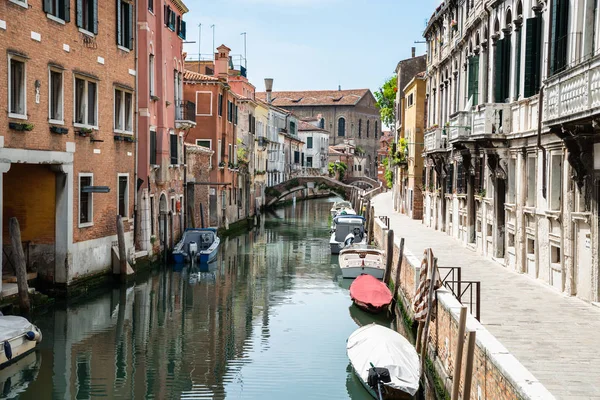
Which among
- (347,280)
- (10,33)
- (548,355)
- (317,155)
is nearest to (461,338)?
(548,355)

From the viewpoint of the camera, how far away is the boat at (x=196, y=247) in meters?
23.9

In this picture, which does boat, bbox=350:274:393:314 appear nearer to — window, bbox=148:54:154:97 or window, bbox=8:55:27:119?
window, bbox=8:55:27:119

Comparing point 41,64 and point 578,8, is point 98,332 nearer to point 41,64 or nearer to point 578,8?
point 41,64

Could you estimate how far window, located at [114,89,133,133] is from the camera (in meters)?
20.1

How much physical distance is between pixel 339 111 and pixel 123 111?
70679 mm

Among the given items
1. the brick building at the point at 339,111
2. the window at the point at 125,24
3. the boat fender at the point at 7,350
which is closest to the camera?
the boat fender at the point at 7,350

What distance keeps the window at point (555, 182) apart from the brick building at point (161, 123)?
12.2m

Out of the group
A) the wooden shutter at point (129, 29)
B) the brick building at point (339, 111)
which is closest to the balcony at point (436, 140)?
the wooden shutter at point (129, 29)

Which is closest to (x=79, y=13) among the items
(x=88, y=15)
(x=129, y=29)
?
(x=88, y=15)

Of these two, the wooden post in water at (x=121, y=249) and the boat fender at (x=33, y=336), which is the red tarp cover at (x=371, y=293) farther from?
the boat fender at (x=33, y=336)

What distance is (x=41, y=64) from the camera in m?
15.5

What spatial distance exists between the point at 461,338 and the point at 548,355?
1.17 meters

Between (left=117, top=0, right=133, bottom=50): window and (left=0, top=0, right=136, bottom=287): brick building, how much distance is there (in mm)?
27

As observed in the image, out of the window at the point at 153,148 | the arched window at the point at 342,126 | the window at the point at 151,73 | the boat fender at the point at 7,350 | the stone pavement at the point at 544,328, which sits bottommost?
the boat fender at the point at 7,350
